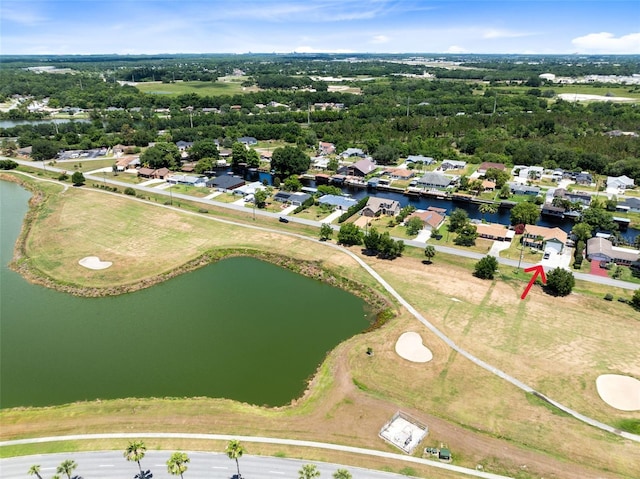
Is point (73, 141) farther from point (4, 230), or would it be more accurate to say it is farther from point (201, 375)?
point (201, 375)

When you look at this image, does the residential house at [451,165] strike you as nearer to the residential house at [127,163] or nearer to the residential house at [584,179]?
the residential house at [584,179]

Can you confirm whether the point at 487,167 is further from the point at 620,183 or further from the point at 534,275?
the point at 534,275

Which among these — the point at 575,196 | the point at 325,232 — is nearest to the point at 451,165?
the point at 575,196

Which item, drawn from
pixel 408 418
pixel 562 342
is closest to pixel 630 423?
pixel 562 342

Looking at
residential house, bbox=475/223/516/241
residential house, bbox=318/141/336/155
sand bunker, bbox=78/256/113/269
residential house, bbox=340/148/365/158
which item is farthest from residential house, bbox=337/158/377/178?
sand bunker, bbox=78/256/113/269

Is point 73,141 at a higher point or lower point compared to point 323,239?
higher

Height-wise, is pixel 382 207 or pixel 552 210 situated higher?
pixel 382 207
